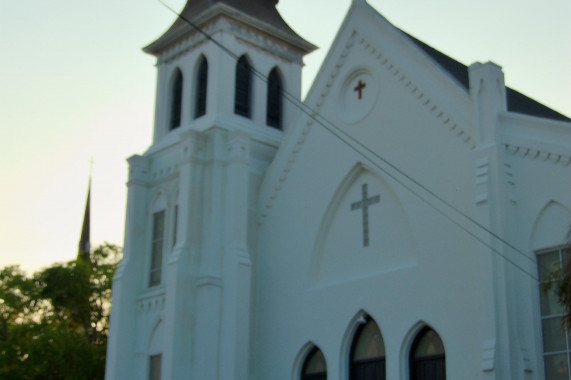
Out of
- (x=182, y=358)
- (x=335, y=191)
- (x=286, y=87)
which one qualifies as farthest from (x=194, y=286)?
(x=286, y=87)

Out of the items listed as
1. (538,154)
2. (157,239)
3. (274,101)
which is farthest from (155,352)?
(538,154)

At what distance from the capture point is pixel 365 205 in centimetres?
2041

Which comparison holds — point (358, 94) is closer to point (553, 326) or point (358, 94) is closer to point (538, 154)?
point (538, 154)

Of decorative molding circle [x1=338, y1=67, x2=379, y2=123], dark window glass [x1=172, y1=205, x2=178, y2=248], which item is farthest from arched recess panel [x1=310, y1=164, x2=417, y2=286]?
dark window glass [x1=172, y1=205, x2=178, y2=248]

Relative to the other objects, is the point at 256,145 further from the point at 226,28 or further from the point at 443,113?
the point at 443,113

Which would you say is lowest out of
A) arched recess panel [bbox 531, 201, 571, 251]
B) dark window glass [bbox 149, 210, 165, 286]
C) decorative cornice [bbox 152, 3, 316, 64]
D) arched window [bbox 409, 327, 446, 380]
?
arched window [bbox 409, 327, 446, 380]

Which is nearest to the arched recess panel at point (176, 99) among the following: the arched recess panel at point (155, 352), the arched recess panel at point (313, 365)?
the arched recess panel at point (155, 352)

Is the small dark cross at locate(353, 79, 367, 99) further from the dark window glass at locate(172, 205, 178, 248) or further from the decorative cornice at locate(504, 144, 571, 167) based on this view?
the dark window glass at locate(172, 205, 178, 248)

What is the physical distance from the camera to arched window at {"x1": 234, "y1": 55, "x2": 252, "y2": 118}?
82.3 ft

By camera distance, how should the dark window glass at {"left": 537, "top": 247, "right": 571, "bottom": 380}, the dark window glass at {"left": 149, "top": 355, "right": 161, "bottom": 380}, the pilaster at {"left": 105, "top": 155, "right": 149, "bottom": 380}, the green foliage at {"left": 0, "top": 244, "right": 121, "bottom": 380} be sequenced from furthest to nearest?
1. the green foliage at {"left": 0, "top": 244, "right": 121, "bottom": 380}
2. the pilaster at {"left": 105, "top": 155, "right": 149, "bottom": 380}
3. the dark window glass at {"left": 149, "top": 355, "right": 161, "bottom": 380}
4. the dark window glass at {"left": 537, "top": 247, "right": 571, "bottom": 380}

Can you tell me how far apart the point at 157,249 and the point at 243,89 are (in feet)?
16.9

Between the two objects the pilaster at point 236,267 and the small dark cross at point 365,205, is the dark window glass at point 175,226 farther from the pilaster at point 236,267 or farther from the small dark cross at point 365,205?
the small dark cross at point 365,205

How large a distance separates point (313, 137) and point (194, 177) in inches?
127

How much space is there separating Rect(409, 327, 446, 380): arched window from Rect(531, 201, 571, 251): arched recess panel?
9.53 ft
